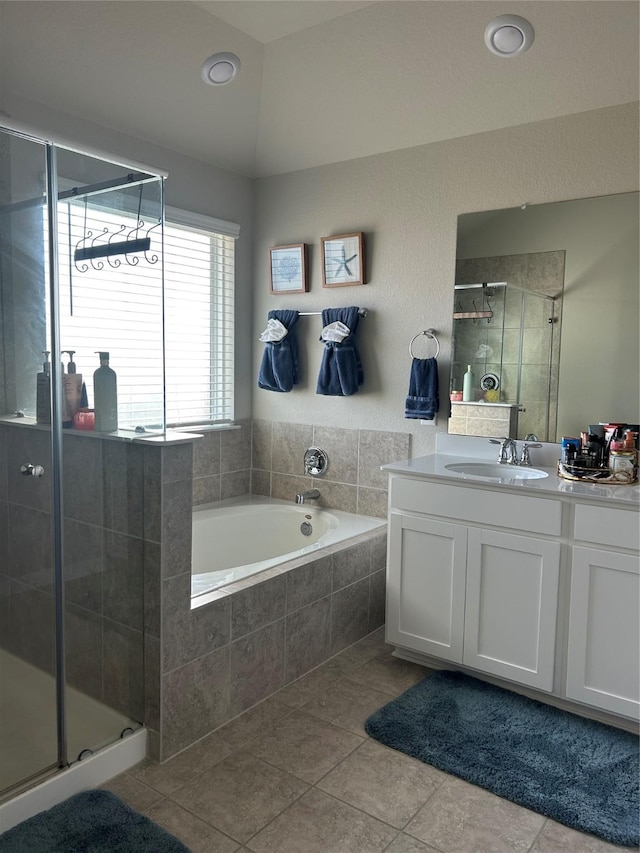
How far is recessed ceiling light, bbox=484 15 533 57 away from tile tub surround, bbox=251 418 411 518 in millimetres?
1735

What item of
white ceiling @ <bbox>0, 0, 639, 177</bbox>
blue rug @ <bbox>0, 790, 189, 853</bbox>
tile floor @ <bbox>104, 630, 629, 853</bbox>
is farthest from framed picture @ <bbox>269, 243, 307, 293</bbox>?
blue rug @ <bbox>0, 790, 189, 853</bbox>

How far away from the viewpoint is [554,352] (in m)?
2.82

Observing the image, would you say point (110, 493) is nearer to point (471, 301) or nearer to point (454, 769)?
point (454, 769)

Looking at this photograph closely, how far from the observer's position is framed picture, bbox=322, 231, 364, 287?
3396mm

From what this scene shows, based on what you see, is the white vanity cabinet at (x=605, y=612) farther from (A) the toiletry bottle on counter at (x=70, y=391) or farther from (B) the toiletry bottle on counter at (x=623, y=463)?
(A) the toiletry bottle on counter at (x=70, y=391)

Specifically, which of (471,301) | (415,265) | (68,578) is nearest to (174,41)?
(415,265)

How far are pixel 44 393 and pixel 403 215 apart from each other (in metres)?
2.06

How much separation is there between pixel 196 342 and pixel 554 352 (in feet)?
6.26

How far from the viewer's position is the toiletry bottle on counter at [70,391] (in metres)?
1.96

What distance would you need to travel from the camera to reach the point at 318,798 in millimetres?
1980

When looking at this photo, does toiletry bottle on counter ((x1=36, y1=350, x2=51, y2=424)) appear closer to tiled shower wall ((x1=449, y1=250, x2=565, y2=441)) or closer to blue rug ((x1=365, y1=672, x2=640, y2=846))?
blue rug ((x1=365, y1=672, x2=640, y2=846))

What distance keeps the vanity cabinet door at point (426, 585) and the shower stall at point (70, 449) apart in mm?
1119

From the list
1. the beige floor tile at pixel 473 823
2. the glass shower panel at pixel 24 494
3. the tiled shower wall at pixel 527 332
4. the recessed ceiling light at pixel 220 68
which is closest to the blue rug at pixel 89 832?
the glass shower panel at pixel 24 494

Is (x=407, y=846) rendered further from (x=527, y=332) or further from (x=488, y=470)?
(x=527, y=332)
